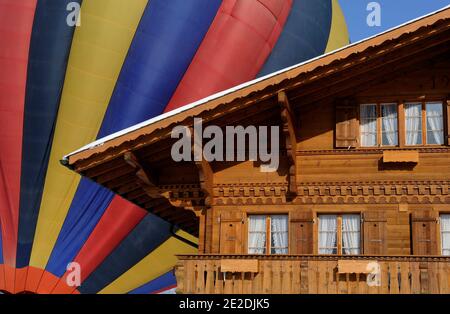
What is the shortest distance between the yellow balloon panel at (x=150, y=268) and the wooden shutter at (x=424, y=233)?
13165 mm

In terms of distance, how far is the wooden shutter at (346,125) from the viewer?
82.3 feet

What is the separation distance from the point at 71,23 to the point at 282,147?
12.0m

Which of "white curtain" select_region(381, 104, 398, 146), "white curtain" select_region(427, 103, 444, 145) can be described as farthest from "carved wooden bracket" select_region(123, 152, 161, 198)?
"white curtain" select_region(427, 103, 444, 145)

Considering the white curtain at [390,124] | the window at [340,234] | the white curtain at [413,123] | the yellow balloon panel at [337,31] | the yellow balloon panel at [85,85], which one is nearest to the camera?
the window at [340,234]

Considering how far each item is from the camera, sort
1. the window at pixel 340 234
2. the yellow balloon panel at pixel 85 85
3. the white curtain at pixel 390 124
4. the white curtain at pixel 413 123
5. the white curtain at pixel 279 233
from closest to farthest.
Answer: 1. the window at pixel 340 234
2. the white curtain at pixel 279 233
3. the white curtain at pixel 413 123
4. the white curtain at pixel 390 124
5. the yellow balloon panel at pixel 85 85

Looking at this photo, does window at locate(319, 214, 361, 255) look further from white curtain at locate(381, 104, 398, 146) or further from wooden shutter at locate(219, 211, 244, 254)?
white curtain at locate(381, 104, 398, 146)

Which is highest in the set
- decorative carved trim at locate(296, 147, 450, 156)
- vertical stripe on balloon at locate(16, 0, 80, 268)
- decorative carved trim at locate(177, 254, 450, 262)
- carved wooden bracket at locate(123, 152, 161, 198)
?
vertical stripe on balloon at locate(16, 0, 80, 268)

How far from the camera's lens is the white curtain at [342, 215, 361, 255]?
24.3m

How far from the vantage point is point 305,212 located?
2466cm

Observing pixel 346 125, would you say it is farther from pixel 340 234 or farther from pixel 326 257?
pixel 326 257

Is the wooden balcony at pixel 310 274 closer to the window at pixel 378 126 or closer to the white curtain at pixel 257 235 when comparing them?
the white curtain at pixel 257 235

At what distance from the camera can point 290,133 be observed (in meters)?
24.4

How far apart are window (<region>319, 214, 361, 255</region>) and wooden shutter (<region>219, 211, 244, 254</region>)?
6.20ft

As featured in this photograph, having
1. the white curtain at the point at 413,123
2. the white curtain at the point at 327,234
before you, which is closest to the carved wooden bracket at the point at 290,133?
the white curtain at the point at 327,234
